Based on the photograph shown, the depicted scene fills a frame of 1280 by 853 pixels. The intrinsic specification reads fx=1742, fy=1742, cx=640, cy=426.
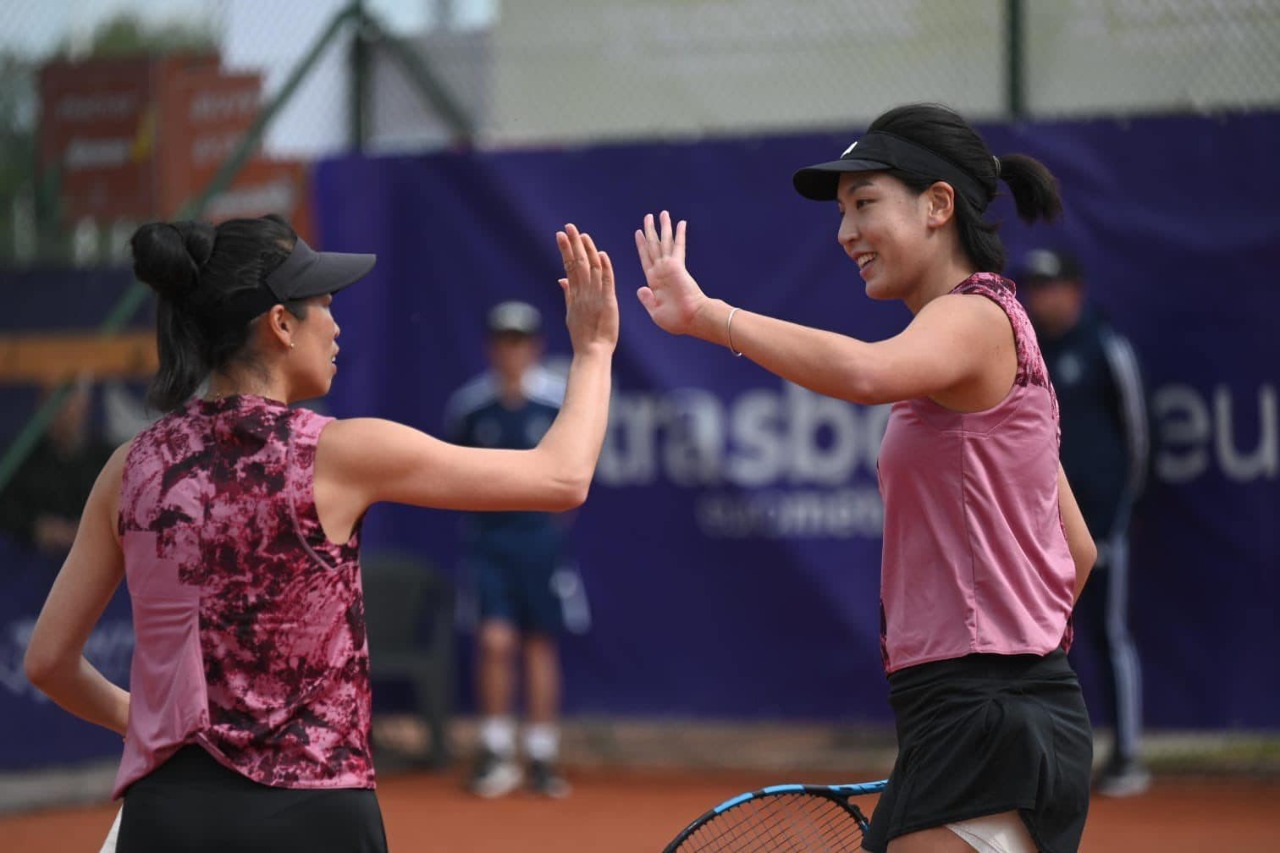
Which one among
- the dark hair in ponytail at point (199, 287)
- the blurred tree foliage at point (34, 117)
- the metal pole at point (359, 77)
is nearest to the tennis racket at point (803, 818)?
the dark hair in ponytail at point (199, 287)

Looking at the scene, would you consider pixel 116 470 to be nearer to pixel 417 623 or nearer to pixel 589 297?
pixel 589 297

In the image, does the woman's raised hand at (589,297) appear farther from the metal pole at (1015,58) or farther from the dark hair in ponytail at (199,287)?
the metal pole at (1015,58)

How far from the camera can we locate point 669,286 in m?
2.74

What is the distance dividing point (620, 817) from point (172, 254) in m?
4.57

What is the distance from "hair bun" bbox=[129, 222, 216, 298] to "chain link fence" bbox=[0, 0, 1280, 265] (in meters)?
4.99

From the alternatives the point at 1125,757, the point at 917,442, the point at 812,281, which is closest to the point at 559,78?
the point at 812,281

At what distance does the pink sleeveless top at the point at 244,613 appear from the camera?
2.42 meters

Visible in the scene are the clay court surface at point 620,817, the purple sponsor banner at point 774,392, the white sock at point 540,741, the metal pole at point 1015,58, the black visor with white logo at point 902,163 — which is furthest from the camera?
the white sock at point 540,741

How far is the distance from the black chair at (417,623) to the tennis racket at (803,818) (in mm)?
4281

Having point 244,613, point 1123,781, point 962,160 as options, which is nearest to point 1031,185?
point 962,160

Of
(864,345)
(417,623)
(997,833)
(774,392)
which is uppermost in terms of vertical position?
(864,345)

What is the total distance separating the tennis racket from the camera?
3006mm

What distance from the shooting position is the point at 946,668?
2736 millimetres

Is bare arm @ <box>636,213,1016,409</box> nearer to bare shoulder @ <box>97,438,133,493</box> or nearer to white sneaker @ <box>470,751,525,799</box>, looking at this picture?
bare shoulder @ <box>97,438,133,493</box>
